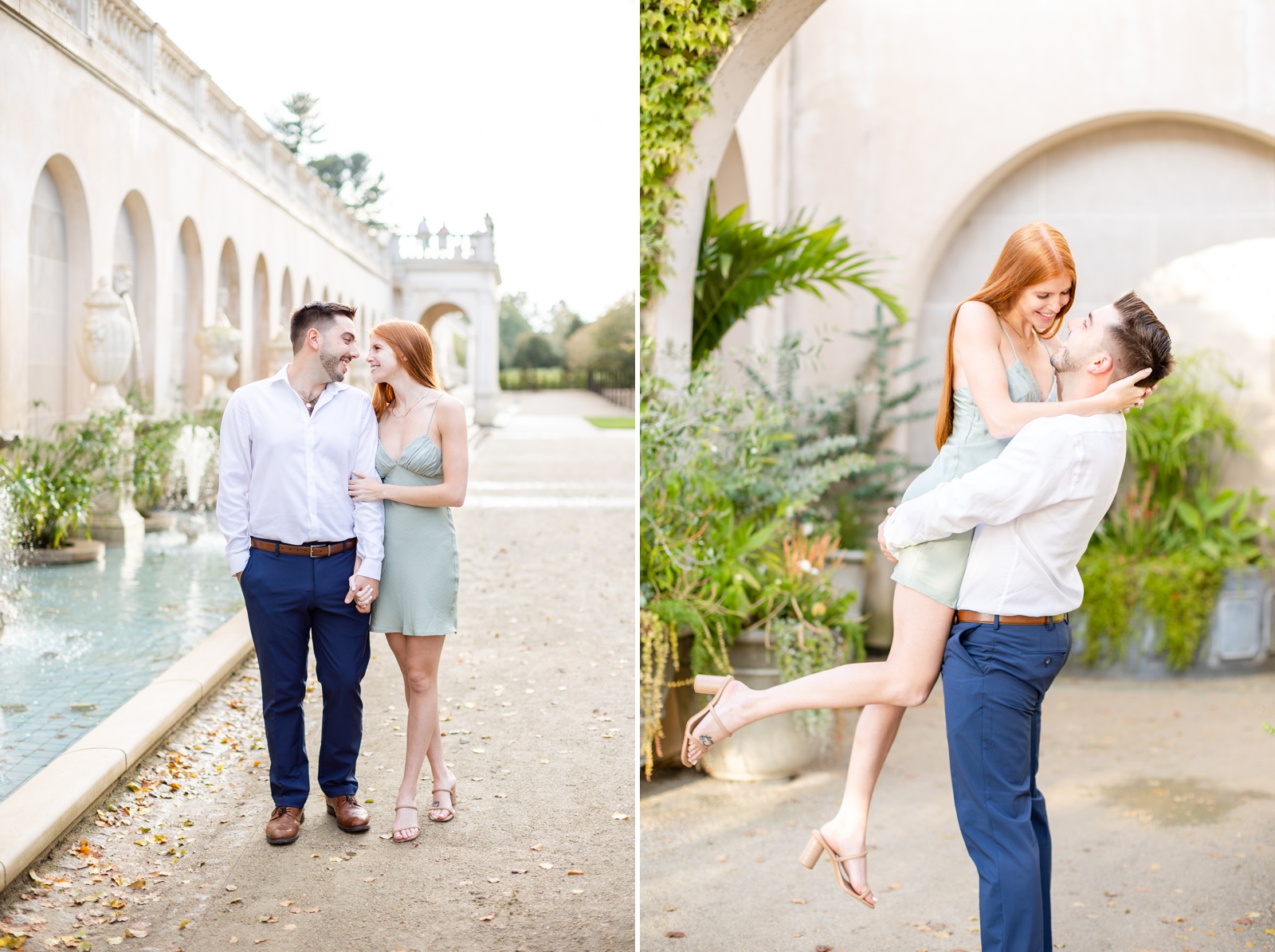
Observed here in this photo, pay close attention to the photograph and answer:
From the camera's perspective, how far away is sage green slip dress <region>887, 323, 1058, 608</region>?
108 inches

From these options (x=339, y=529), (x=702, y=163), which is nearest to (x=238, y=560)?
(x=339, y=529)

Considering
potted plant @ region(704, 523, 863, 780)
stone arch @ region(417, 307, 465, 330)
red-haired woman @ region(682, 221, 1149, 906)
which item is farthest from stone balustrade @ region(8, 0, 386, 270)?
potted plant @ region(704, 523, 863, 780)

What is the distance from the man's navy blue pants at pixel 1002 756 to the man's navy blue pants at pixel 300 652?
160 centimetres

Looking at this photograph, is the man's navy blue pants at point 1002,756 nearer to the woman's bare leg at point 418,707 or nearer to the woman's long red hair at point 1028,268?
the woman's long red hair at point 1028,268

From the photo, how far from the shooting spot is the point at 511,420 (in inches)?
141

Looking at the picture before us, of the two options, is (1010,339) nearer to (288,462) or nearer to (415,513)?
(415,513)

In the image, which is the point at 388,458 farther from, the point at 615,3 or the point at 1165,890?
the point at 1165,890

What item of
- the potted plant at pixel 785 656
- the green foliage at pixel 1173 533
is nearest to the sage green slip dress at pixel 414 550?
the potted plant at pixel 785 656

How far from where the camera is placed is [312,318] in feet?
10.0

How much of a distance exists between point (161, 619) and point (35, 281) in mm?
967

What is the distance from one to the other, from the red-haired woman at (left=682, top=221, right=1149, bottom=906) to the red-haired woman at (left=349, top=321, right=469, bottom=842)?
3.18 feet

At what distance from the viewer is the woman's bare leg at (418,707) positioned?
10.4 feet

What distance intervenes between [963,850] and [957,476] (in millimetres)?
2400

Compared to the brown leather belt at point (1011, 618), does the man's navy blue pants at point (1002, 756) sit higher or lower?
lower
